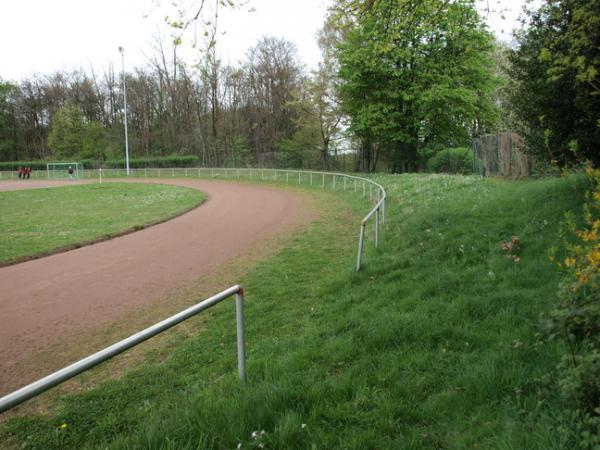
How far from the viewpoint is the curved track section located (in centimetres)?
595

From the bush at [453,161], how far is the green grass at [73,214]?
16.9 m

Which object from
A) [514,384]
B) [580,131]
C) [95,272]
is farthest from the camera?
[95,272]

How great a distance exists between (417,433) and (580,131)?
6966mm

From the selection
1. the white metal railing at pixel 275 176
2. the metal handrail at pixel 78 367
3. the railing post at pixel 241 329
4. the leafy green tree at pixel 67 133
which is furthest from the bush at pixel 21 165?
the metal handrail at pixel 78 367

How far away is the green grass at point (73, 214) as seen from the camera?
11.4 metres

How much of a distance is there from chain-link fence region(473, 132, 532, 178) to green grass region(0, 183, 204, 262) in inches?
509

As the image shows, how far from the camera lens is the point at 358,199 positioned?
60.3 feet

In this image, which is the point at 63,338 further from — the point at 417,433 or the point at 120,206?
the point at 120,206

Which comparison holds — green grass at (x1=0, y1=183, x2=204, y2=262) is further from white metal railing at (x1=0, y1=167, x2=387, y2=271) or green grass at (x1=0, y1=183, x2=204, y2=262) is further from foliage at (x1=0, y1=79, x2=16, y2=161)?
foliage at (x1=0, y1=79, x2=16, y2=161)

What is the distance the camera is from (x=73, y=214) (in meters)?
16.5

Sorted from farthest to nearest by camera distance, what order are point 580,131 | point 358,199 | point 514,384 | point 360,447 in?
point 358,199
point 580,131
point 514,384
point 360,447

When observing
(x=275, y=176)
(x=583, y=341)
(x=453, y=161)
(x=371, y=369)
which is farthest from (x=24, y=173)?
(x=583, y=341)

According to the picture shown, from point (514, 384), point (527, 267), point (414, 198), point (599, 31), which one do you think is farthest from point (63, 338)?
point (414, 198)

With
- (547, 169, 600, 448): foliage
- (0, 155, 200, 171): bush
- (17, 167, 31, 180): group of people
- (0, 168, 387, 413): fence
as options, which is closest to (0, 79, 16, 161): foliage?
(0, 155, 200, 171): bush
